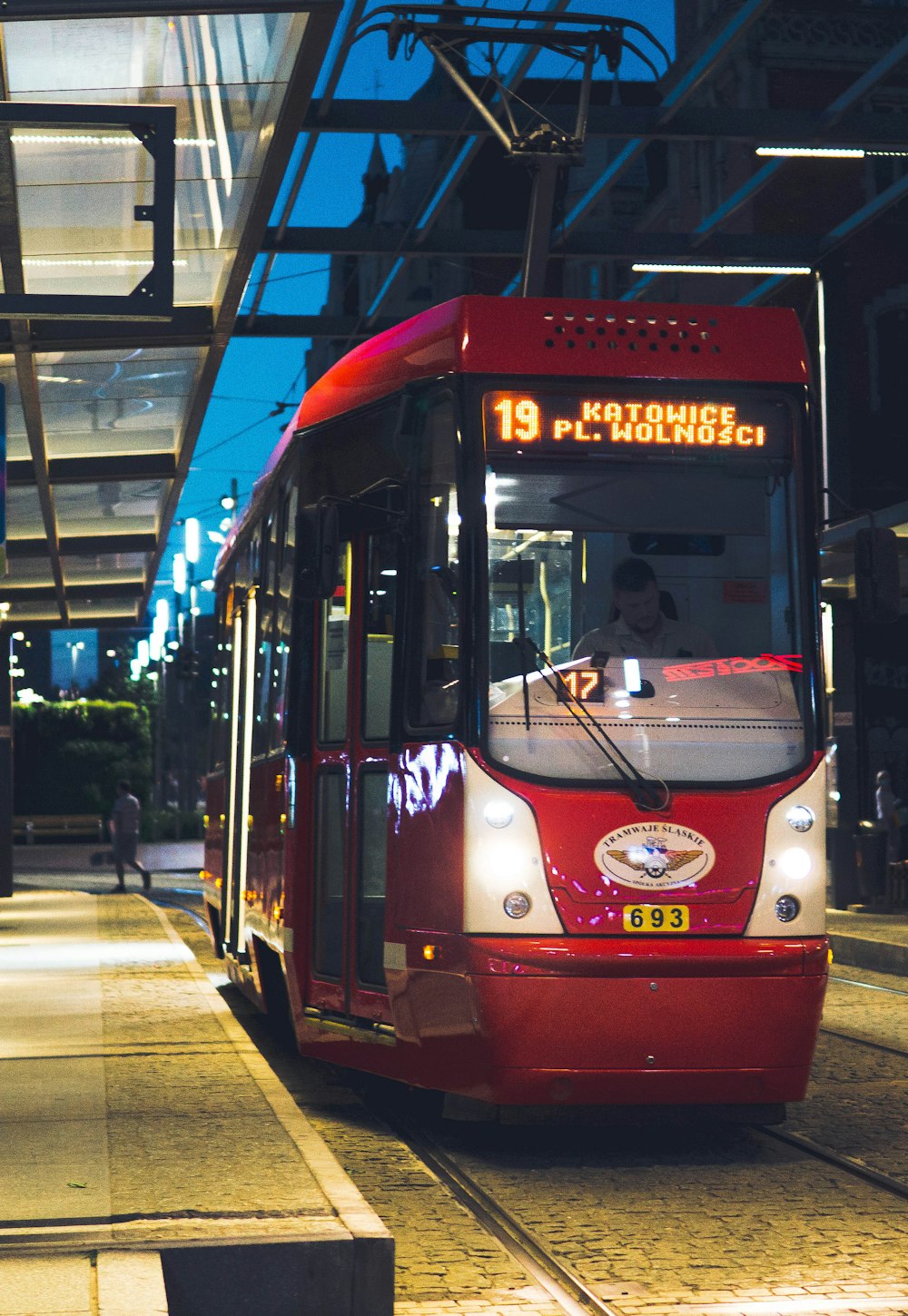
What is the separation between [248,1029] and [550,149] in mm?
7158

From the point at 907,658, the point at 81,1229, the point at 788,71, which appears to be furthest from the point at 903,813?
the point at 81,1229

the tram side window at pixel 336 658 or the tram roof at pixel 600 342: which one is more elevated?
the tram roof at pixel 600 342

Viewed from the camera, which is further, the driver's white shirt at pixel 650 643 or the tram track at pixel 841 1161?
the driver's white shirt at pixel 650 643

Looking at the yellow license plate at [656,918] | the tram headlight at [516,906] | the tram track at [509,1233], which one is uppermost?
the tram headlight at [516,906]

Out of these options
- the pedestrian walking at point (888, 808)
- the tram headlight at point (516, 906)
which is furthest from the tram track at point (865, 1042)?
the pedestrian walking at point (888, 808)

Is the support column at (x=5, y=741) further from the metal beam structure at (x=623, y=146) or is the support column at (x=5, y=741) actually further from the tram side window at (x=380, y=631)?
the tram side window at (x=380, y=631)

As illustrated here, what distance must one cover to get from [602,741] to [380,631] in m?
1.37

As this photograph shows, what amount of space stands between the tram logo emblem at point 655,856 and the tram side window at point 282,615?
2504 mm

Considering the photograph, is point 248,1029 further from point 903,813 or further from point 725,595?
point 903,813

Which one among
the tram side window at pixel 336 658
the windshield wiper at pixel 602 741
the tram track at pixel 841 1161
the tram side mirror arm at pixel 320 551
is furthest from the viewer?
the tram side window at pixel 336 658

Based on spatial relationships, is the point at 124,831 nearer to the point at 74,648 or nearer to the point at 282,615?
the point at 282,615

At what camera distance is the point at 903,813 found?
23719mm

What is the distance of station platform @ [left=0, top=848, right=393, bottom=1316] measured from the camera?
5164mm

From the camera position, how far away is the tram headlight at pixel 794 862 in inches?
299
